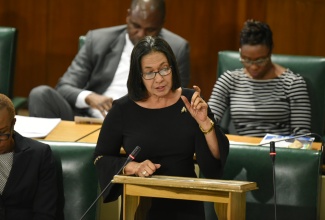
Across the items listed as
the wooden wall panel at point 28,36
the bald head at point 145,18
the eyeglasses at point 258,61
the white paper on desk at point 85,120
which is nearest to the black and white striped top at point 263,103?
the eyeglasses at point 258,61

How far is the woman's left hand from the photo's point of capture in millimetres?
2961

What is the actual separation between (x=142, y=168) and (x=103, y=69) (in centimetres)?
217

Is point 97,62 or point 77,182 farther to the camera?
point 97,62

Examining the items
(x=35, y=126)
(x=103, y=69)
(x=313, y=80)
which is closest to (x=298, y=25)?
(x=313, y=80)

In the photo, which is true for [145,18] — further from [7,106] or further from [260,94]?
[7,106]

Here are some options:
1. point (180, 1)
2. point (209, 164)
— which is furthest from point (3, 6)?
point (209, 164)

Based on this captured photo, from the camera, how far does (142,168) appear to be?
9.58ft

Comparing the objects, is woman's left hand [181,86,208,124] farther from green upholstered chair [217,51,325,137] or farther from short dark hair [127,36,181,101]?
green upholstered chair [217,51,325,137]

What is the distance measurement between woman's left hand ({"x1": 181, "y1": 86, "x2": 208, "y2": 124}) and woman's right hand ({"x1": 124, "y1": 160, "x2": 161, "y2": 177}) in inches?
9.1

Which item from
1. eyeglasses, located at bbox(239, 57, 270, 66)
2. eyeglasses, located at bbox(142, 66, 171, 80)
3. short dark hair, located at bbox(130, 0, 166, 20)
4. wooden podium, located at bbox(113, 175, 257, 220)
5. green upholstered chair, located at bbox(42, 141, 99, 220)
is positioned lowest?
green upholstered chair, located at bbox(42, 141, 99, 220)

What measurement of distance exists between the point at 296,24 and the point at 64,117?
180cm

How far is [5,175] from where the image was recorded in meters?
3.27

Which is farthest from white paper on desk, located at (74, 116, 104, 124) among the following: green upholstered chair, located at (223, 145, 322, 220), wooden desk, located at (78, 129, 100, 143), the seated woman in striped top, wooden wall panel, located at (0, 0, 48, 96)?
wooden wall panel, located at (0, 0, 48, 96)

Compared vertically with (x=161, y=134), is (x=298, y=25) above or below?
above
